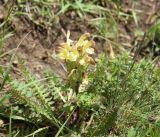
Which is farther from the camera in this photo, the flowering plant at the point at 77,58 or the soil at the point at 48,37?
the soil at the point at 48,37

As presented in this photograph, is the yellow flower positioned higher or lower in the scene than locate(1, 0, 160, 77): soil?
higher

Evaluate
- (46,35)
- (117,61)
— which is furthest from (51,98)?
(46,35)

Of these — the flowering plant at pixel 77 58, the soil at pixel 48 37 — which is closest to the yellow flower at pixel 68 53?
the flowering plant at pixel 77 58

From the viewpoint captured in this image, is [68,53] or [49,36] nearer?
[68,53]

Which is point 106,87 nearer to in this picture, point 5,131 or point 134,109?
point 134,109

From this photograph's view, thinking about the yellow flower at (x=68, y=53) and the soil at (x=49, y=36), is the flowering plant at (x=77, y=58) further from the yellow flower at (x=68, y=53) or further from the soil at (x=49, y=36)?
the soil at (x=49, y=36)

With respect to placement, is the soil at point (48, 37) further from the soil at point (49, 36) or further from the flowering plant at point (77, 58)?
the flowering plant at point (77, 58)

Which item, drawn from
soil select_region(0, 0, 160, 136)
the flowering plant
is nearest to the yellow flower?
the flowering plant

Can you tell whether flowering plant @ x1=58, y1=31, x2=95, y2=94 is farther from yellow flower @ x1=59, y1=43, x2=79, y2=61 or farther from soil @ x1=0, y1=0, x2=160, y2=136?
soil @ x1=0, y1=0, x2=160, y2=136

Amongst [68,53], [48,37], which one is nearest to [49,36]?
[48,37]

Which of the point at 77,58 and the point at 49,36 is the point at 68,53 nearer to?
the point at 77,58

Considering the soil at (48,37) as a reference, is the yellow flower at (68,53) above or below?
above

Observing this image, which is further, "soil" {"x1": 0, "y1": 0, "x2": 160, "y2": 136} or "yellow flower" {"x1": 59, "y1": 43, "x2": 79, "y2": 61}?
"soil" {"x1": 0, "y1": 0, "x2": 160, "y2": 136}
